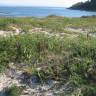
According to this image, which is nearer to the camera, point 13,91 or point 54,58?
point 13,91

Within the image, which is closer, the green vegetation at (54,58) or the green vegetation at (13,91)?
the green vegetation at (13,91)

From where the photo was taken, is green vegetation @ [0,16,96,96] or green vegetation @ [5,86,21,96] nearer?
green vegetation @ [5,86,21,96]

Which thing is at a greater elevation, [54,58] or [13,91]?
[54,58]

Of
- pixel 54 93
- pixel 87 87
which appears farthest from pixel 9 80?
pixel 87 87

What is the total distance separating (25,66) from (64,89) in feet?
3.96

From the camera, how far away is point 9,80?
616cm

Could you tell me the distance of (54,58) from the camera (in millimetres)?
6906

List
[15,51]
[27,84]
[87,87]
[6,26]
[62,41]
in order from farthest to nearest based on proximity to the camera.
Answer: [6,26]
[62,41]
[15,51]
[27,84]
[87,87]

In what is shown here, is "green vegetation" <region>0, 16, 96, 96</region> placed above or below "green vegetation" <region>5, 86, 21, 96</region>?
above

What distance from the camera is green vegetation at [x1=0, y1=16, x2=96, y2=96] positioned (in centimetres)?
604

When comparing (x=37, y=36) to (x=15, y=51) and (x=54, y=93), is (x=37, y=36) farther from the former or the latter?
(x=54, y=93)

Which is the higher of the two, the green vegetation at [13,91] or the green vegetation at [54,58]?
the green vegetation at [54,58]

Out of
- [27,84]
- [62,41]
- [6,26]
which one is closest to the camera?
[27,84]

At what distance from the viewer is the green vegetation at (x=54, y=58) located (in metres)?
6.04
